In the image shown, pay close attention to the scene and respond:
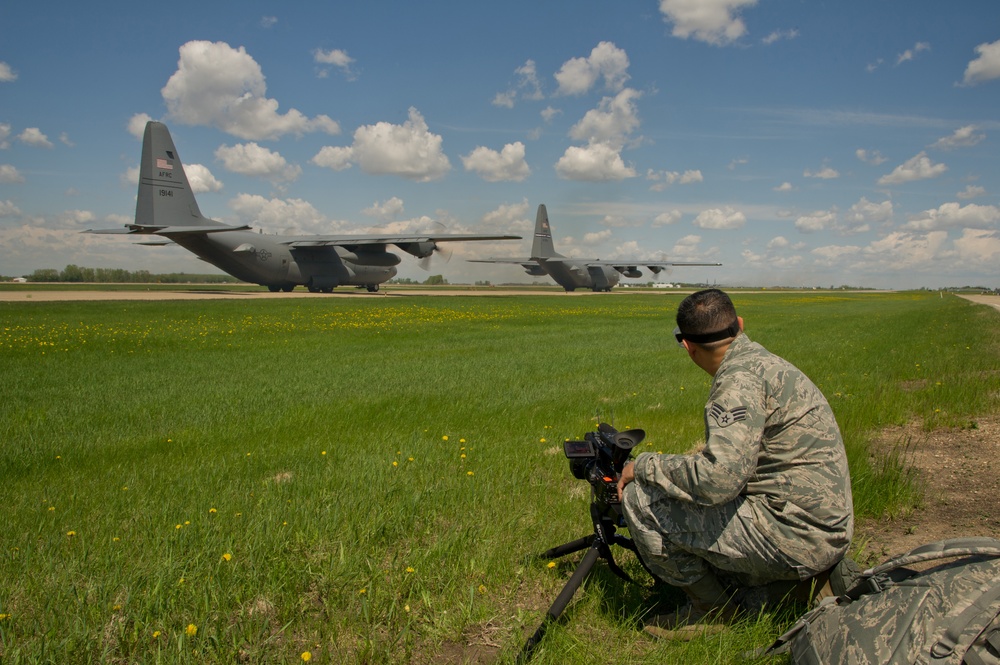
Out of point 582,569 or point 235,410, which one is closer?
point 582,569

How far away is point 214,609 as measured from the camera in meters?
3.70

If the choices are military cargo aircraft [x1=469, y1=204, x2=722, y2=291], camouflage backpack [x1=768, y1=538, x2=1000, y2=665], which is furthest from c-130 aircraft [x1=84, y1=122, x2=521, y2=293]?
camouflage backpack [x1=768, y1=538, x2=1000, y2=665]

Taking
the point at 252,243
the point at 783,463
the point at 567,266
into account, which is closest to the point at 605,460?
the point at 783,463

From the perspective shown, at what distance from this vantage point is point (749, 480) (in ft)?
11.1

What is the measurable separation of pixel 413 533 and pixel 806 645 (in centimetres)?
288

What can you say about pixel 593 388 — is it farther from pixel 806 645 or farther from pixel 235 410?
pixel 806 645

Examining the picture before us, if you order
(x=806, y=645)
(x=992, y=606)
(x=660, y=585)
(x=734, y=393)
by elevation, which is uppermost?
(x=734, y=393)

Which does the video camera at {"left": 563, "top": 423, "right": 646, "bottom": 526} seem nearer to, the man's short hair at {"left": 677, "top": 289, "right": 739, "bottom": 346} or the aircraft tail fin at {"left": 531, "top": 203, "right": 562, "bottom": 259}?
the man's short hair at {"left": 677, "top": 289, "right": 739, "bottom": 346}

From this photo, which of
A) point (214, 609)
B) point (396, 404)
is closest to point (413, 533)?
point (214, 609)

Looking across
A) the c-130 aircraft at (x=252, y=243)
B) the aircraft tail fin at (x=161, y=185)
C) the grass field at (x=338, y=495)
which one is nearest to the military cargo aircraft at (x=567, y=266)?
the c-130 aircraft at (x=252, y=243)

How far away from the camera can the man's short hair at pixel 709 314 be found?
3.42m

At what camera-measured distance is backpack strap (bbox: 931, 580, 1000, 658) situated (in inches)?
97.2

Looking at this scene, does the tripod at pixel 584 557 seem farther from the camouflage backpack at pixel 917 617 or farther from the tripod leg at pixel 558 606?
the camouflage backpack at pixel 917 617

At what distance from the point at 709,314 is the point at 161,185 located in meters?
45.5
